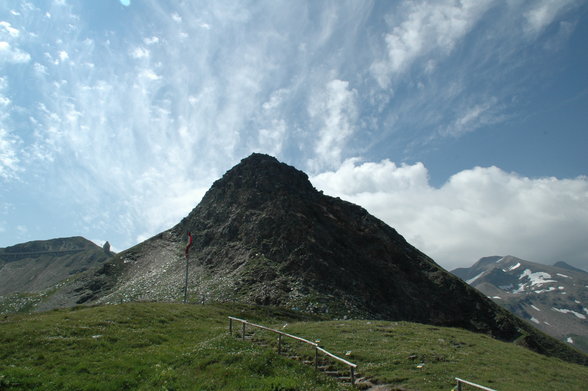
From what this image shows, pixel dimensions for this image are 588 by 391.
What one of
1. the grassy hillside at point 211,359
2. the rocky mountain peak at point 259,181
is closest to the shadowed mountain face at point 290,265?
the rocky mountain peak at point 259,181

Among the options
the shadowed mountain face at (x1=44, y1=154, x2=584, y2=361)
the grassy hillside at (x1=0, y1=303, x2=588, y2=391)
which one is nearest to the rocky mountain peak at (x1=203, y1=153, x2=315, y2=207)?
the shadowed mountain face at (x1=44, y1=154, x2=584, y2=361)

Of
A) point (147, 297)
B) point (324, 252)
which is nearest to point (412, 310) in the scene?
point (324, 252)

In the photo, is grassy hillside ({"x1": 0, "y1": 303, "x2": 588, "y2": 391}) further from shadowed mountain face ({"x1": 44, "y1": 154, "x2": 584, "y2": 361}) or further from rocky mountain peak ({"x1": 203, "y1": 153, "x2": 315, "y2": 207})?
rocky mountain peak ({"x1": 203, "y1": 153, "x2": 315, "y2": 207})

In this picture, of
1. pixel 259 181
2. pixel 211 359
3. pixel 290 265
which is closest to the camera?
pixel 211 359

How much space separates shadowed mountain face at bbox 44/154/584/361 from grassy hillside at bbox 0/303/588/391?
3573cm

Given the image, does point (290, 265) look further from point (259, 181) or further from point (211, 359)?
point (211, 359)

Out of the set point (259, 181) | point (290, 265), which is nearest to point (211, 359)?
point (290, 265)

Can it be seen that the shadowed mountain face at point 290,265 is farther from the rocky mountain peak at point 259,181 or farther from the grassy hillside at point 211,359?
the grassy hillside at point 211,359

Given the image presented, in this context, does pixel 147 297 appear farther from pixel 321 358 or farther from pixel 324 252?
pixel 321 358

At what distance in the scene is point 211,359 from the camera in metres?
20.3

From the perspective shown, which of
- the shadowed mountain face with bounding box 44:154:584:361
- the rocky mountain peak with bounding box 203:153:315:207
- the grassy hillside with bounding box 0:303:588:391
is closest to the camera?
the grassy hillside with bounding box 0:303:588:391

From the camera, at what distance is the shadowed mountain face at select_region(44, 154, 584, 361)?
7925cm

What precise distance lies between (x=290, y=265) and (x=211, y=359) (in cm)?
6533

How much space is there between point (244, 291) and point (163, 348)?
53797 mm
